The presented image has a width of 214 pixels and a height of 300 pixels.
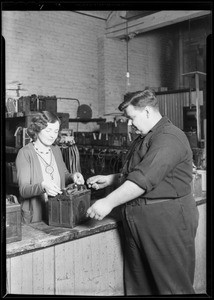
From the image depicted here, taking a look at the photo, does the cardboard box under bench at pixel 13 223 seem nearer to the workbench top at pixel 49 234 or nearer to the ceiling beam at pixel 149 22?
the workbench top at pixel 49 234

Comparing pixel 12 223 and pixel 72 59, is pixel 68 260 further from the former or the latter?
pixel 72 59

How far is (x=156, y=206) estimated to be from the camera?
8.02 ft

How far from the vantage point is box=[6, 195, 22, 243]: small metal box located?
7.23ft

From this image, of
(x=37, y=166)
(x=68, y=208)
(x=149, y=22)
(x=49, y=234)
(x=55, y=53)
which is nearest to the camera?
(x=49, y=234)

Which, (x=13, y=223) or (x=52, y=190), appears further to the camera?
(x=52, y=190)

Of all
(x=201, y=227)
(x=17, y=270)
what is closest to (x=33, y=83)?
(x=201, y=227)

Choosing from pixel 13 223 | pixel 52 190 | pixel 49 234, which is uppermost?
pixel 52 190

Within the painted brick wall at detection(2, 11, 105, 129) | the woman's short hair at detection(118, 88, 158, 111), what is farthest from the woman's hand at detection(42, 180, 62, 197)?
the painted brick wall at detection(2, 11, 105, 129)

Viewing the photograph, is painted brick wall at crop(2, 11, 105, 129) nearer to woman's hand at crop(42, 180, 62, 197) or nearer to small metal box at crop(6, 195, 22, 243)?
woman's hand at crop(42, 180, 62, 197)

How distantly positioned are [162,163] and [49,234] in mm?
910

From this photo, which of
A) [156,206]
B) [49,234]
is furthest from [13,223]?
[156,206]

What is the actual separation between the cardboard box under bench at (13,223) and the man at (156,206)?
0.47m
